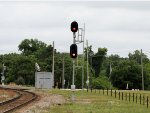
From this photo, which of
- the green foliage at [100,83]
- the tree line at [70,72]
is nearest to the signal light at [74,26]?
the tree line at [70,72]

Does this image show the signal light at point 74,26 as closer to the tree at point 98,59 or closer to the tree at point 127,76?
the tree at point 127,76

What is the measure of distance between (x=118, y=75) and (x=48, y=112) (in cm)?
10843

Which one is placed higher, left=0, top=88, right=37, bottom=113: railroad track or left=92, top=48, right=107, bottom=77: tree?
left=92, top=48, right=107, bottom=77: tree

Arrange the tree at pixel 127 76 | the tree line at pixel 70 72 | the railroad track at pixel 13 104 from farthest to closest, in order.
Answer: the tree line at pixel 70 72 → the tree at pixel 127 76 → the railroad track at pixel 13 104

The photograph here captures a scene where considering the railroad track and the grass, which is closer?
the grass

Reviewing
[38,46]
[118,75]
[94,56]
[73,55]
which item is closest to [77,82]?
[118,75]

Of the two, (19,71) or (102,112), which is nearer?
(102,112)

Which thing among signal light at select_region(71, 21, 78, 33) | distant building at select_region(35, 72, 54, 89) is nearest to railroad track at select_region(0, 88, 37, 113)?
signal light at select_region(71, 21, 78, 33)

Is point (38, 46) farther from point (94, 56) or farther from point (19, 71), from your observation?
point (19, 71)

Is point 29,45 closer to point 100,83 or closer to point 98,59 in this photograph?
point 98,59

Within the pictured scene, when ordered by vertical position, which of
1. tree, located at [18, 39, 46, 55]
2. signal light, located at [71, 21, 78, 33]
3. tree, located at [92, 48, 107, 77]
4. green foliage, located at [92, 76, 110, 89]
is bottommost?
green foliage, located at [92, 76, 110, 89]

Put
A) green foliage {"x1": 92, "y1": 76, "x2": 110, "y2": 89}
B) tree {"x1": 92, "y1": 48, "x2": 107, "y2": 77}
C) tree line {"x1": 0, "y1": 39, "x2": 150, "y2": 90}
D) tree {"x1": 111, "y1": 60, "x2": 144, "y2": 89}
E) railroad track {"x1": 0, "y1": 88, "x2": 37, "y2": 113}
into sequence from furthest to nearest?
tree {"x1": 92, "y1": 48, "x2": 107, "y2": 77}, green foliage {"x1": 92, "y1": 76, "x2": 110, "y2": 89}, tree line {"x1": 0, "y1": 39, "x2": 150, "y2": 90}, tree {"x1": 111, "y1": 60, "x2": 144, "y2": 89}, railroad track {"x1": 0, "y1": 88, "x2": 37, "y2": 113}

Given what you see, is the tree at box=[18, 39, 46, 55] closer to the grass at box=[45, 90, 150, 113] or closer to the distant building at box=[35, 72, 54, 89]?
the distant building at box=[35, 72, 54, 89]

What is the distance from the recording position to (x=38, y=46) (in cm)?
19625
